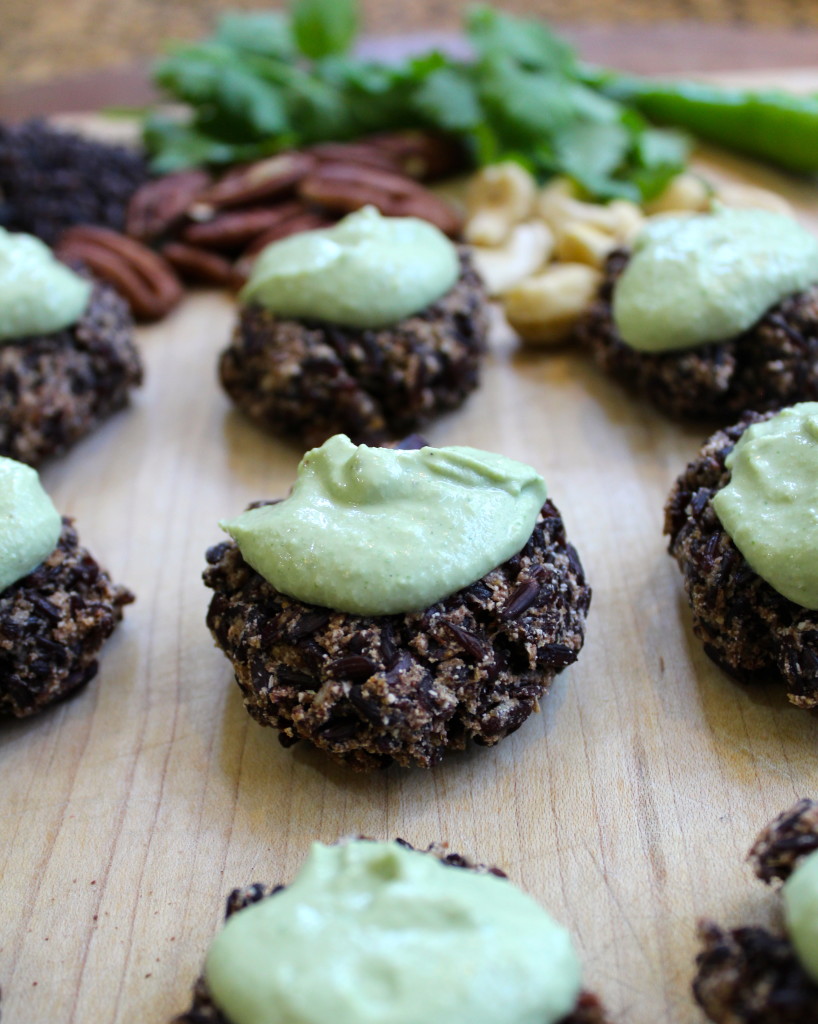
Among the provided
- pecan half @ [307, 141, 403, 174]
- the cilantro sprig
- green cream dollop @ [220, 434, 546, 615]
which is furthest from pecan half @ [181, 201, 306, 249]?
green cream dollop @ [220, 434, 546, 615]

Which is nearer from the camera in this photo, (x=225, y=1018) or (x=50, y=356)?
(x=225, y=1018)

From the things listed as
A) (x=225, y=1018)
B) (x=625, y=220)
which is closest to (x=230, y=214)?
(x=625, y=220)

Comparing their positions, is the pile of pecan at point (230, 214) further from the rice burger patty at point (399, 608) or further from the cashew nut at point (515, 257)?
the rice burger patty at point (399, 608)

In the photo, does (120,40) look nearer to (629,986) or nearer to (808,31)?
(808,31)

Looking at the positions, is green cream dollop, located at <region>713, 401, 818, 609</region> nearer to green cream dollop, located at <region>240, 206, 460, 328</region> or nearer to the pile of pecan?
green cream dollop, located at <region>240, 206, 460, 328</region>

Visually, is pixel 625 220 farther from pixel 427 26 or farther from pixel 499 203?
pixel 427 26

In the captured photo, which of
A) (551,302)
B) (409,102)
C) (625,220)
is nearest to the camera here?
(551,302)
